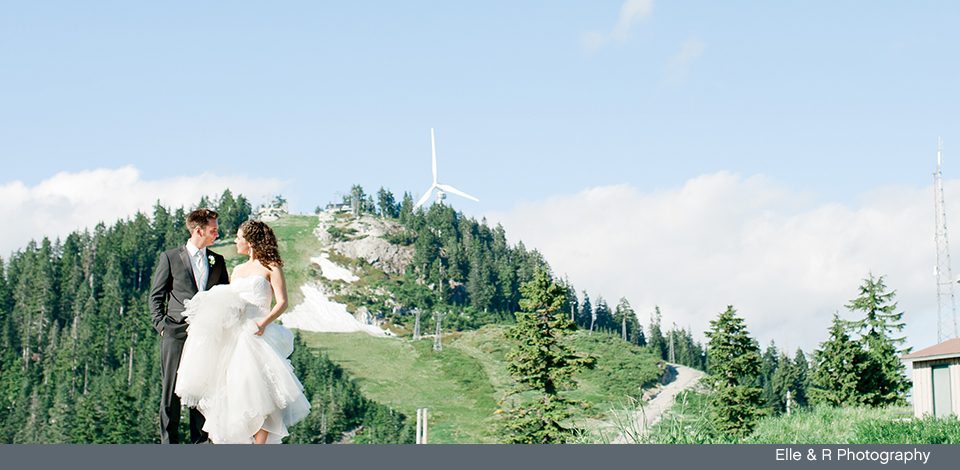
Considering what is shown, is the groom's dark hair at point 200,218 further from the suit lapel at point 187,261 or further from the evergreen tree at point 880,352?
the evergreen tree at point 880,352

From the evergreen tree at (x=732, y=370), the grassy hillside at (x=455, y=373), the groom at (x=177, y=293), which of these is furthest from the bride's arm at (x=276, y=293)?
the grassy hillside at (x=455, y=373)

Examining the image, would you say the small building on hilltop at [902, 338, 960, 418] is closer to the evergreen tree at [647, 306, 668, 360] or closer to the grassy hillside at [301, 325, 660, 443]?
the grassy hillside at [301, 325, 660, 443]

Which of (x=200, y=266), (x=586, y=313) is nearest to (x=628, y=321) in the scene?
(x=586, y=313)

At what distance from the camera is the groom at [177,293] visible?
24.5 ft

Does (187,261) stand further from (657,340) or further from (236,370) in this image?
(657,340)

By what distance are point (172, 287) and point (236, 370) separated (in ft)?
3.62

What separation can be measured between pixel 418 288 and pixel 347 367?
179ft

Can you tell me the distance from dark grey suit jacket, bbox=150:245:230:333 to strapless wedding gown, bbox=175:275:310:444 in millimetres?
284

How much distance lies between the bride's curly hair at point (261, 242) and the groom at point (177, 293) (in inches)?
15.9

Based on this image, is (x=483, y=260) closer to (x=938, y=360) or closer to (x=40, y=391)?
(x=40, y=391)

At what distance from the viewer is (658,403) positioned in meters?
109

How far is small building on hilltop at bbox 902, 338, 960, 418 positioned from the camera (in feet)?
89.8

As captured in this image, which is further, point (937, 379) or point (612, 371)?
point (612, 371)
